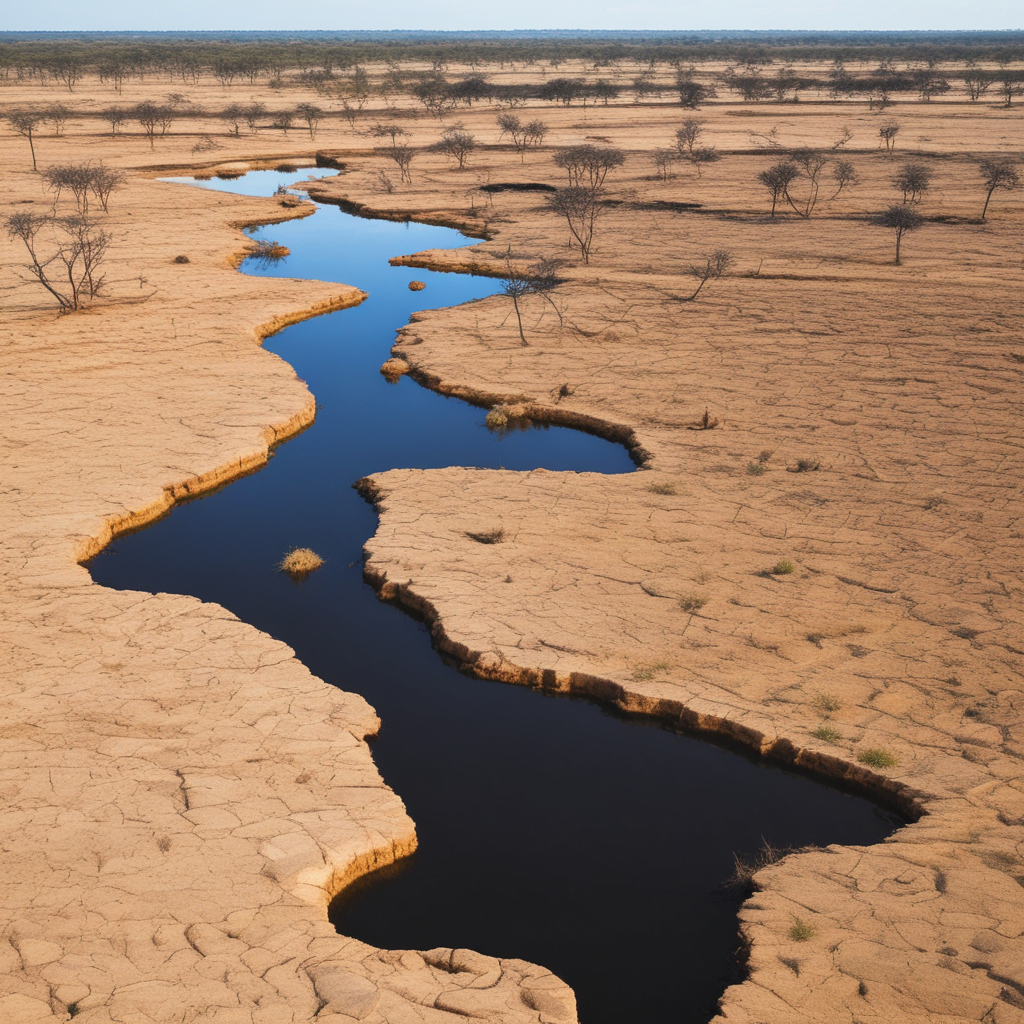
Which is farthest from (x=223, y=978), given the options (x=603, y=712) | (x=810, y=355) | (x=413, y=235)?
(x=413, y=235)

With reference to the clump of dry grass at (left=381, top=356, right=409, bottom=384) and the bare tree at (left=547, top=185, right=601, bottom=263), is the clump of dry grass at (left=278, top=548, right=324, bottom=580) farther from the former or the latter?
the bare tree at (left=547, top=185, right=601, bottom=263)

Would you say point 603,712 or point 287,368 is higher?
point 287,368

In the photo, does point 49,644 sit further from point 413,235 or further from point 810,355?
point 413,235

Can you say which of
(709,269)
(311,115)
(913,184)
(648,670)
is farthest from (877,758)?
(311,115)

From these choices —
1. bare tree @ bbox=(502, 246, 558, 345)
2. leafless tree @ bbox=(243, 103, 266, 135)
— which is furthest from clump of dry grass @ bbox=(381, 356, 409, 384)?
leafless tree @ bbox=(243, 103, 266, 135)

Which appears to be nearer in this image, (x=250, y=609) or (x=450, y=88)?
(x=250, y=609)

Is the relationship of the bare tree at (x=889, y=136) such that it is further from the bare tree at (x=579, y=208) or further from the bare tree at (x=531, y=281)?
the bare tree at (x=531, y=281)

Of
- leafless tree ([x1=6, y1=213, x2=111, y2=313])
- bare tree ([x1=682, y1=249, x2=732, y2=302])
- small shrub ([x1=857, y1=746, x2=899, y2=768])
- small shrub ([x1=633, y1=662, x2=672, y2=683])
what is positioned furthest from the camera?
bare tree ([x1=682, y1=249, x2=732, y2=302])
